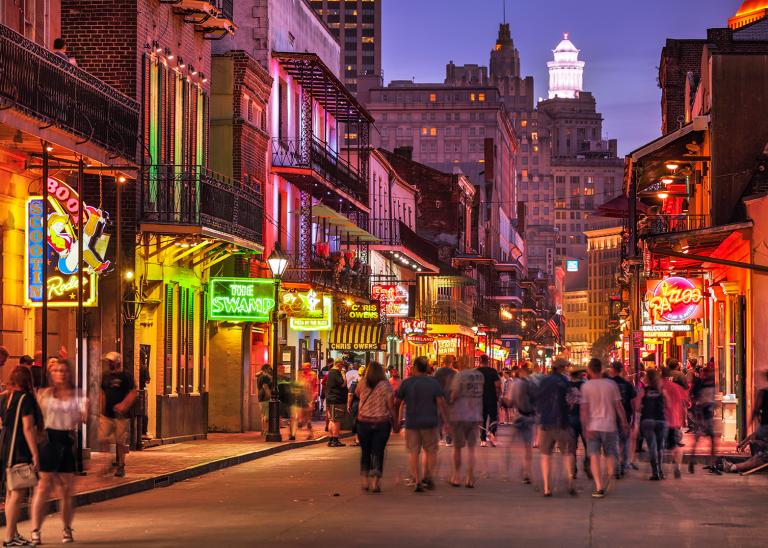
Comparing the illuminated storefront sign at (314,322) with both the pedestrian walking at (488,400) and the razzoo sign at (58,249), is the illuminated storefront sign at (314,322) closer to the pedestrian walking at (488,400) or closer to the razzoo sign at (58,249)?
the pedestrian walking at (488,400)

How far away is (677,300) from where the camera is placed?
36750 mm

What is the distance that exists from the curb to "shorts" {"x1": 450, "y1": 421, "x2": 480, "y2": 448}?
4.06 m

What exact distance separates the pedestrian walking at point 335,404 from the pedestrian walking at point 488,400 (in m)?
3.10

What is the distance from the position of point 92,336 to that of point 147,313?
2.28 meters

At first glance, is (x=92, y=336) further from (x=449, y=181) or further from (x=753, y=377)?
(x=449, y=181)

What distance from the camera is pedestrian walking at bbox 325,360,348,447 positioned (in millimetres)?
31297

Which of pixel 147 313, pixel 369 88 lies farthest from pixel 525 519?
pixel 369 88

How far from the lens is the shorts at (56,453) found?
13.7 metres

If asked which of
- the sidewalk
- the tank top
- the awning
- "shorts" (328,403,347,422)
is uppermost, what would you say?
the awning

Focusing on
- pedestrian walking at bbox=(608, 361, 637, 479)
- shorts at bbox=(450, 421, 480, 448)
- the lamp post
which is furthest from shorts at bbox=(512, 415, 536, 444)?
the lamp post

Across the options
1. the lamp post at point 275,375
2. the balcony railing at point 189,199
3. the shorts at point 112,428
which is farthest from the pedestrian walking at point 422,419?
the lamp post at point 275,375

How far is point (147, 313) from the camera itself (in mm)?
28109

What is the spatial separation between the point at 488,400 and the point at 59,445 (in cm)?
1648

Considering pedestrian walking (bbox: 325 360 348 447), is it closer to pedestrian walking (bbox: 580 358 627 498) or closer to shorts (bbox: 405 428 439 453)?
shorts (bbox: 405 428 439 453)
